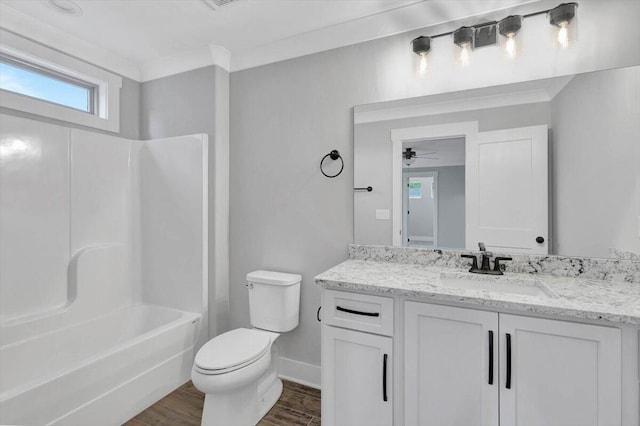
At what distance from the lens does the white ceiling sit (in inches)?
72.2

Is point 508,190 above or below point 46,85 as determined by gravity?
below

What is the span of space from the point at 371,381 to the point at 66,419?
1.54m

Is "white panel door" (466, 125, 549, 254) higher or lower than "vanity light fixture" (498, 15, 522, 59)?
lower

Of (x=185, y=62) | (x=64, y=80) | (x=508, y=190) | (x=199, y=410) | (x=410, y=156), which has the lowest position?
(x=199, y=410)

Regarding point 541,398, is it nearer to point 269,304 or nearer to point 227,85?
point 269,304

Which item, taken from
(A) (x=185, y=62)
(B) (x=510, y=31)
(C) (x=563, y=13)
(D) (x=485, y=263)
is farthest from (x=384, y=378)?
(A) (x=185, y=62)

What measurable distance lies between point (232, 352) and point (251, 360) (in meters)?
0.12

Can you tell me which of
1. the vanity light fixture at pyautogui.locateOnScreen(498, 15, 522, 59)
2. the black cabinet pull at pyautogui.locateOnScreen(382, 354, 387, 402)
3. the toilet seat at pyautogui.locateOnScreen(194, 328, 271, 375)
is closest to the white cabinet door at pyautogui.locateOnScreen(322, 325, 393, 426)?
the black cabinet pull at pyautogui.locateOnScreen(382, 354, 387, 402)

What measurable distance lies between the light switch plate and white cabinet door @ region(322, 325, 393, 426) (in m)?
0.77

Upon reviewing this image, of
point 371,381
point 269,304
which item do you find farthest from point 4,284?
point 371,381

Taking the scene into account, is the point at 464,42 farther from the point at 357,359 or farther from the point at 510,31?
the point at 357,359

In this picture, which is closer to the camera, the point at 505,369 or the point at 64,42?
the point at 505,369

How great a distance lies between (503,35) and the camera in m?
1.64

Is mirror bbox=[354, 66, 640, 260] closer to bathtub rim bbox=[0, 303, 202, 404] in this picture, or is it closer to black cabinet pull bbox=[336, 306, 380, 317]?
black cabinet pull bbox=[336, 306, 380, 317]
